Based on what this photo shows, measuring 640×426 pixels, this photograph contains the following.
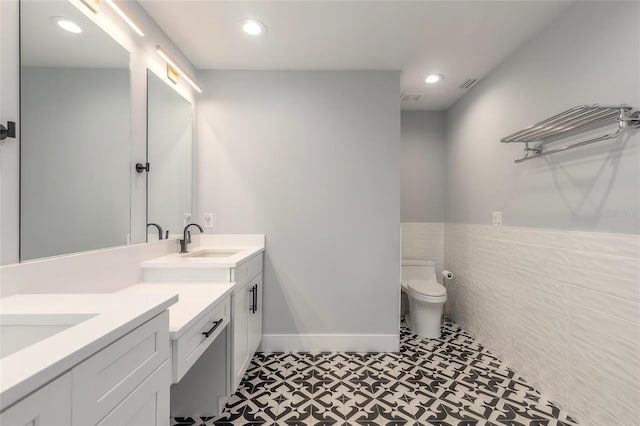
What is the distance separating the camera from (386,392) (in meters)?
1.86

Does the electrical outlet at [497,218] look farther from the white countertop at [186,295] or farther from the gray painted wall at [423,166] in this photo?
the white countertop at [186,295]

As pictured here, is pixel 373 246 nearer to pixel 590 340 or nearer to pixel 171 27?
pixel 590 340

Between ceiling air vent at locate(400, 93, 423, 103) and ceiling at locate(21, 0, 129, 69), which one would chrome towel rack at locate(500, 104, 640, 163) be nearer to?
ceiling air vent at locate(400, 93, 423, 103)

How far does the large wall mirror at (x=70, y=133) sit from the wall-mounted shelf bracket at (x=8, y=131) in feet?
0.14

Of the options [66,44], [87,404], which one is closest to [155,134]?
[66,44]

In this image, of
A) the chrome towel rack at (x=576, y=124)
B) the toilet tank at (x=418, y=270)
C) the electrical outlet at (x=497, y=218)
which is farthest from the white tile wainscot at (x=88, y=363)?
the toilet tank at (x=418, y=270)

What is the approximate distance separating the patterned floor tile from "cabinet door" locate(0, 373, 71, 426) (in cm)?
130

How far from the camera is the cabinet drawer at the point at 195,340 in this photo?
3.33 ft

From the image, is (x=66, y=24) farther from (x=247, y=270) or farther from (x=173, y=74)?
(x=247, y=270)

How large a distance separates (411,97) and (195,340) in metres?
2.97

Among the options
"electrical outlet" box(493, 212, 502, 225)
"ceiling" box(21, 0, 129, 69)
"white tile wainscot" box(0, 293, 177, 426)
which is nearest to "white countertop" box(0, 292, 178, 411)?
"white tile wainscot" box(0, 293, 177, 426)

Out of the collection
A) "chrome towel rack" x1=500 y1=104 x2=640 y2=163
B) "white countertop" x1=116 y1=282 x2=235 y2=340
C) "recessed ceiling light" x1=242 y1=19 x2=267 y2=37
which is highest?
"recessed ceiling light" x1=242 y1=19 x2=267 y2=37

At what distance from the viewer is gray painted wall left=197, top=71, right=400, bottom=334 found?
2457mm

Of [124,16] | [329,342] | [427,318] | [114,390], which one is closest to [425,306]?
[427,318]
